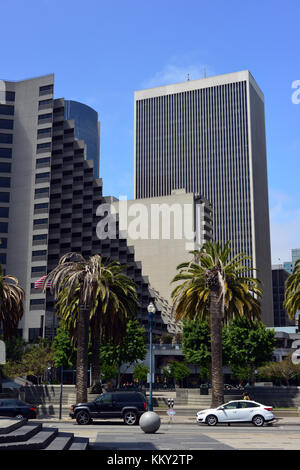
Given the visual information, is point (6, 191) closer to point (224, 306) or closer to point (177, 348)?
point (177, 348)

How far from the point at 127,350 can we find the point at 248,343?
1523 cm

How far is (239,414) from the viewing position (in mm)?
33438

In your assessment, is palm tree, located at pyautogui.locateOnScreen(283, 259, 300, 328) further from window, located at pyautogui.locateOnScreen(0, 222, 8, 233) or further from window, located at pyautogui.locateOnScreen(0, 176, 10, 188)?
window, located at pyautogui.locateOnScreen(0, 176, 10, 188)

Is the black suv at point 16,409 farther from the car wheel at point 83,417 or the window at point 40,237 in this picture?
the window at point 40,237

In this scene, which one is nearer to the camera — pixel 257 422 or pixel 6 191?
pixel 257 422

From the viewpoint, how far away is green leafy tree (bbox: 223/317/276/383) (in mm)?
61469

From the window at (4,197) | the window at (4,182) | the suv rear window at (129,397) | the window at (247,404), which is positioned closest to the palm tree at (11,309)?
the suv rear window at (129,397)

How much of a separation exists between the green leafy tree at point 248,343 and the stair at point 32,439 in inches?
1676

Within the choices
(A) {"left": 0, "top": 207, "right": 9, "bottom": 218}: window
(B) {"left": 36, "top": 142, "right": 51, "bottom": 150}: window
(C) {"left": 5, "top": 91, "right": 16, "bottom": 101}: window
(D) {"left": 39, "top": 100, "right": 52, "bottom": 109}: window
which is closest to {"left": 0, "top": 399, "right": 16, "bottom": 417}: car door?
(A) {"left": 0, "top": 207, "right": 9, "bottom": 218}: window

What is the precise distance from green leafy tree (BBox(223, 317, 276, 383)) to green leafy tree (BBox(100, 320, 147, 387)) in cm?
1222

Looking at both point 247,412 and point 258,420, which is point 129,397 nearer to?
point 247,412

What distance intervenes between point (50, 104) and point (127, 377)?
6240 cm

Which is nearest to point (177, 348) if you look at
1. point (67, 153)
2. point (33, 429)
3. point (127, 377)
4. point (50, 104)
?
point (127, 377)
